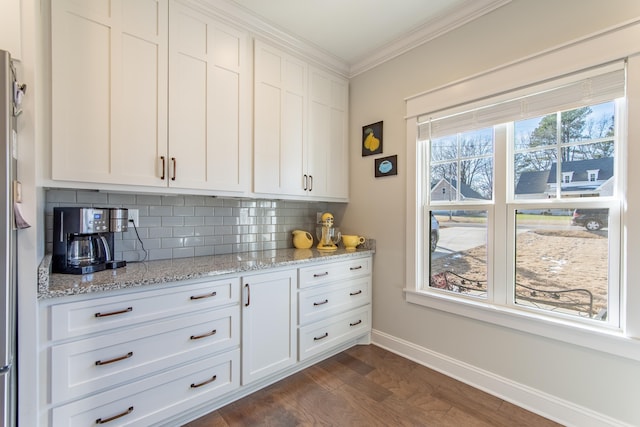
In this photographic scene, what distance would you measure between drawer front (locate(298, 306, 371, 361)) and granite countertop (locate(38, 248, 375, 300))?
0.52 metres

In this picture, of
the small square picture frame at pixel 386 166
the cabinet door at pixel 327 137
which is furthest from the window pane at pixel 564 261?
the cabinet door at pixel 327 137

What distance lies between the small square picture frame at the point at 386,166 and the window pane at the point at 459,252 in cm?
52

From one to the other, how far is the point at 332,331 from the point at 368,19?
247 cm

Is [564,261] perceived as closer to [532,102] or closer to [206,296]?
[532,102]

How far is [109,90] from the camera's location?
1.57 metres

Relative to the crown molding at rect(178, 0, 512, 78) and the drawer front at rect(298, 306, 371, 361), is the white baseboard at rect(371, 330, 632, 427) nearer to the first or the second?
the drawer front at rect(298, 306, 371, 361)

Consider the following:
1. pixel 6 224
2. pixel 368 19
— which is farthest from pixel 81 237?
pixel 368 19

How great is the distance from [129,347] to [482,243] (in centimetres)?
229

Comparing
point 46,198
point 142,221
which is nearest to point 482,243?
point 142,221

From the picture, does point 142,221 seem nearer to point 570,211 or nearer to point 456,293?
point 456,293

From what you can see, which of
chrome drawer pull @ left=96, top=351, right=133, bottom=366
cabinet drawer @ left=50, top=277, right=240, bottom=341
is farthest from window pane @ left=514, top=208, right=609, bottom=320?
chrome drawer pull @ left=96, top=351, right=133, bottom=366

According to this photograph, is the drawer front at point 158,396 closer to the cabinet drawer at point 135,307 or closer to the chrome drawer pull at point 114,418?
the chrome drawer pull at point 114,418

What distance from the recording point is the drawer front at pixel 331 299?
217 centimetres

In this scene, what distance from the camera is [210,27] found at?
193cm
